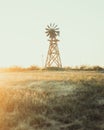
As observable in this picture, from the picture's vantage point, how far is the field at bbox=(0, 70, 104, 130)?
18.9 metres

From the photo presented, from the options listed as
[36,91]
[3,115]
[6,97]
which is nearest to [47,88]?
[36,91]

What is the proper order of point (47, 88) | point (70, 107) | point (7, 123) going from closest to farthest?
point (7, 123) < point (70, 107) < point (47, 88)

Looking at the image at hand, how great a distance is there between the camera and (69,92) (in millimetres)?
22516

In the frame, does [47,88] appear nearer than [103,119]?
No

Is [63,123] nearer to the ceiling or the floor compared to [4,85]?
nearer to the floor

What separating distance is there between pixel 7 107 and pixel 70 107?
298 cm

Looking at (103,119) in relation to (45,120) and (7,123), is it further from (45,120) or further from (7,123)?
(7,123)

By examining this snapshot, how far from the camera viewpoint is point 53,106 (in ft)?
66.8

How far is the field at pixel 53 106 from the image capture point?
18906 millimetres

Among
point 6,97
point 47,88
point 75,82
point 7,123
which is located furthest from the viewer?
point 75,82

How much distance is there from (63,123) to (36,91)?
413 cm

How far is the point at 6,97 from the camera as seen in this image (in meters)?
21.7

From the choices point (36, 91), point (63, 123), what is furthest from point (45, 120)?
point (36, 91)

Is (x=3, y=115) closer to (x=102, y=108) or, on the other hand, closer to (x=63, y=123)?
(x=63, y=123)
